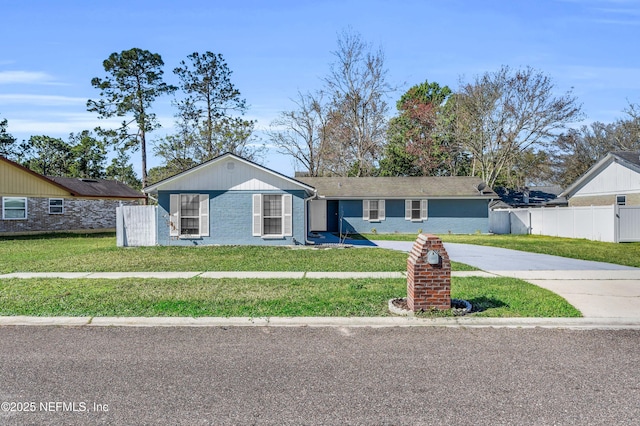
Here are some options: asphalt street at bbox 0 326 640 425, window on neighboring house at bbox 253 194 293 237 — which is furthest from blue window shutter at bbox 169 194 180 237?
asphalt street at bbox 0 326 640 425

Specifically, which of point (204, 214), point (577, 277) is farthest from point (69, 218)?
point (577, 277)

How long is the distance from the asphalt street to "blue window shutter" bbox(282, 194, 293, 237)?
12.7m

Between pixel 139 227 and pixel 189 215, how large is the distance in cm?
223

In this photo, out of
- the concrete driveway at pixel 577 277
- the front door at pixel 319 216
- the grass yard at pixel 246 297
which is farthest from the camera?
the front door at pixel 319 216

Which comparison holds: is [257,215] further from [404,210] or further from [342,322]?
[342,322]

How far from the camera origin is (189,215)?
19516 millimetres

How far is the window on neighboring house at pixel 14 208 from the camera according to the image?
93.4ft

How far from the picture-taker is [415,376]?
16.1ft

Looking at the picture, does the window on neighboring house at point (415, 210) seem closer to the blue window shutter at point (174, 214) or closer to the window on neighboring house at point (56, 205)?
the blue window shutter at point (174, 214)

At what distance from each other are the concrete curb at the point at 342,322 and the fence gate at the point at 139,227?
12.6m

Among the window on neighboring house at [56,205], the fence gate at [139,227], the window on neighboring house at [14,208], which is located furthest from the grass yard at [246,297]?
the window on neighboring house at [56,205]

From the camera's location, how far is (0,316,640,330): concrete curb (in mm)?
6980

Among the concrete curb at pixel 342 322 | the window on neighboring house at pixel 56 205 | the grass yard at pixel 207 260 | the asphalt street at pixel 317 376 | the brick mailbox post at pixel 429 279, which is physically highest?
the window on neighboring house at pixel 56 205

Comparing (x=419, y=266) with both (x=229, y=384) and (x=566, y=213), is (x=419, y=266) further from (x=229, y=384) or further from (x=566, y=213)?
(x=566, y=213)
